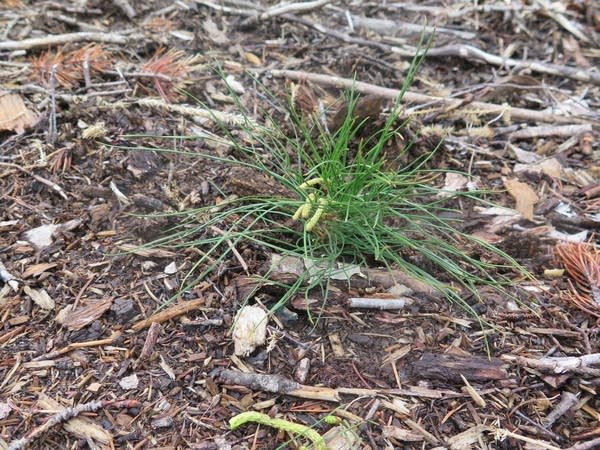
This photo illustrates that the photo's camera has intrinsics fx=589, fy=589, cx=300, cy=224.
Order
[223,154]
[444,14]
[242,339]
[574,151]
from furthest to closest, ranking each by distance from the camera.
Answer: [444,14] < [574,151] < [223,154] < [242,339]

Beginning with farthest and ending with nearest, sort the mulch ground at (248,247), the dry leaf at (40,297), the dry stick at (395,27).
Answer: the dry stick at (395,27), the dry leaf at (40,297), the mulch ground at (248,247)

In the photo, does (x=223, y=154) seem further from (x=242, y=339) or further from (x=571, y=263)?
(x=571, y=263)

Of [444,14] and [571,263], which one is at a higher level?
[444,14]

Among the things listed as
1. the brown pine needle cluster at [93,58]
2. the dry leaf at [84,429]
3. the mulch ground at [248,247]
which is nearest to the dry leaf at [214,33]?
the mulch ground at [248,247]

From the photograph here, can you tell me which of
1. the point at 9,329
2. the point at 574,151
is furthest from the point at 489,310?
the point at 9,329

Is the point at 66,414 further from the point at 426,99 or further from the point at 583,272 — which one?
the point at 426,99

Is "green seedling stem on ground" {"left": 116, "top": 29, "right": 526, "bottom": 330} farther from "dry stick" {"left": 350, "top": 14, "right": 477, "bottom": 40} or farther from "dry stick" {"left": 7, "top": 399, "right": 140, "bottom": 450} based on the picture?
"dry stick" {"left": 350, "top": 14, "right": 477, "bottom": 40}

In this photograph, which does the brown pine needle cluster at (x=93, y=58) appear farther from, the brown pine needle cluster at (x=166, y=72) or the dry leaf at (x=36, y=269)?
the dry leaf at (x=36, y=269)

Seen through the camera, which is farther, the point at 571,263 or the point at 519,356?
the point at 571,263
